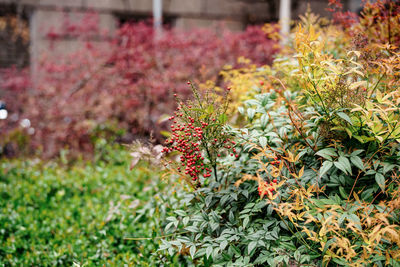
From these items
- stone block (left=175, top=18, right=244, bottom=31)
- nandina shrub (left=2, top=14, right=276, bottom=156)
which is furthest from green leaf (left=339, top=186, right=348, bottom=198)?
stone block (left=175, top=18, right=244, bottom=31)

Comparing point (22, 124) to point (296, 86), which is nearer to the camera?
point (296, 86)

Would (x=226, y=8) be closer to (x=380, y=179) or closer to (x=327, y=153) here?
(x=327, y=153)

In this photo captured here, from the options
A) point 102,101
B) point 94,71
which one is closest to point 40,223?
point 102,101

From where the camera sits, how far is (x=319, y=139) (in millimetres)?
2043

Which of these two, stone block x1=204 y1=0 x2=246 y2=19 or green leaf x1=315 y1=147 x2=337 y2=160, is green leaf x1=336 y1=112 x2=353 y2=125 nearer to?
green leaf x1=315 y1=147 x2=337 y2=160

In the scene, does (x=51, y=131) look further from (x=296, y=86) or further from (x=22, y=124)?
(x=296, y=86)

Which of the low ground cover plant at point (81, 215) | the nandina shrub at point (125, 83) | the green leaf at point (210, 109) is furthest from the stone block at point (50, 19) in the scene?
the green leaf at point (210, 109)

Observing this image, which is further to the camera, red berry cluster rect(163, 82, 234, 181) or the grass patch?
the grass patch

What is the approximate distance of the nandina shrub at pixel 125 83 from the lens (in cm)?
541

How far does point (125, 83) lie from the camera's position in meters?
5.40

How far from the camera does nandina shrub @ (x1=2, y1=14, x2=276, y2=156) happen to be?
17.7ft

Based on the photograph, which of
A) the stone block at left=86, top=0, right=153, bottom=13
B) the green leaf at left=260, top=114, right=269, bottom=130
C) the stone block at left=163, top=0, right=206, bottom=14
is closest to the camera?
the green leaf at left=260, top=114, right=269, bottom=130

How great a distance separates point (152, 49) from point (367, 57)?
401cm

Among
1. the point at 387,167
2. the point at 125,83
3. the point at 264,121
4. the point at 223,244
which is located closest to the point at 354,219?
the point at 387,167
